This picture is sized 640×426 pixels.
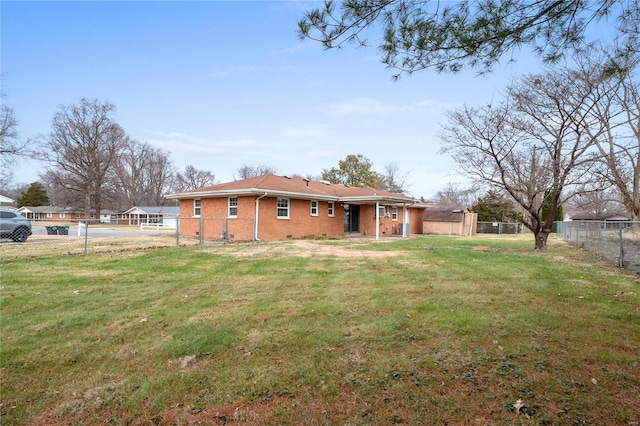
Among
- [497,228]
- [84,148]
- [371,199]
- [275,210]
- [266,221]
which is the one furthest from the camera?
[84,148]

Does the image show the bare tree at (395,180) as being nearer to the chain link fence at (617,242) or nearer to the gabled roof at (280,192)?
the gabled roof at (280,192)

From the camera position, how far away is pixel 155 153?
198 feet

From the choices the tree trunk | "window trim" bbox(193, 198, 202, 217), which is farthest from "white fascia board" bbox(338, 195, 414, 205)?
"window trim" bbox(193, 198, 202, 217)

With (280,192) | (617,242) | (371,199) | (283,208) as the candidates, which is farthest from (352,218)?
(617,242)

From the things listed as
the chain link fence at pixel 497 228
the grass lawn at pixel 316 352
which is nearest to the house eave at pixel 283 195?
the grass lawn at pixel 316 352

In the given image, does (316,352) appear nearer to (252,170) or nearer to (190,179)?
(252,170)

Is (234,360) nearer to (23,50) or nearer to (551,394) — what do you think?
(551,394)

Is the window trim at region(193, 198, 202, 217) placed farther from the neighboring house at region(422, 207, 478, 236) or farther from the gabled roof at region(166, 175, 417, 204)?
the neighboring house at region(422, 207, 478, 236)

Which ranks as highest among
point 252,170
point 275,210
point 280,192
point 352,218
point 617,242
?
point 252,170

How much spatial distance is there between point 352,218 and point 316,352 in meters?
21.2

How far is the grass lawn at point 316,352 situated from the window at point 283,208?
1165 centimetres

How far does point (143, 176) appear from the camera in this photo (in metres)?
60.9

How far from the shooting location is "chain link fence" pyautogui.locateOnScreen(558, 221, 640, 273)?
981 cm

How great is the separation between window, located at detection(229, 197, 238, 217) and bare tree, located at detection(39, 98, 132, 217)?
36366mm
